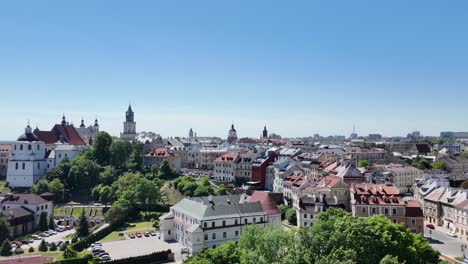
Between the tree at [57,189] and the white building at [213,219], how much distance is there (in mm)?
35793

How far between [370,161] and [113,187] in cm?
7385

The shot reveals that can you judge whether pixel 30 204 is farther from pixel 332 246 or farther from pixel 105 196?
pixel 332 246

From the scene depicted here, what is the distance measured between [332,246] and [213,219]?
24135mm

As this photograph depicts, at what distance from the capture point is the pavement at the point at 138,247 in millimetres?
52812

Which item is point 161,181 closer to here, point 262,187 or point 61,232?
point 262,187

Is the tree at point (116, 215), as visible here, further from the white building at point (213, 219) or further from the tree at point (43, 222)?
the white building at point (213, 219)

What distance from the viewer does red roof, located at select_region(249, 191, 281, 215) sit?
60.8 meters

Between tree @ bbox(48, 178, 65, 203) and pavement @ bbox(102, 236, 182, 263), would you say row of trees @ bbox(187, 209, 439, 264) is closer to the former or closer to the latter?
pavement @ bbox(102, 236, 182, 263)

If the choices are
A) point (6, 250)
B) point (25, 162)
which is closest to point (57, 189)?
point (25, 162)

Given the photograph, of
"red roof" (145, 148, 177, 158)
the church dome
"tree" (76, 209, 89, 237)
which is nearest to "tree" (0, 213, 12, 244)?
"tree" (76, 209, 89, 237)

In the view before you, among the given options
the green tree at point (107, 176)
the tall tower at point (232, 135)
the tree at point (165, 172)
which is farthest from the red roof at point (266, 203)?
the tall tower at point (232, 135)

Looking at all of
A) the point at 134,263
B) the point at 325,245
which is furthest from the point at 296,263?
the point at 134,263

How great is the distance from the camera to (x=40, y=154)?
104 metres

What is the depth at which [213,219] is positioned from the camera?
5522cm
